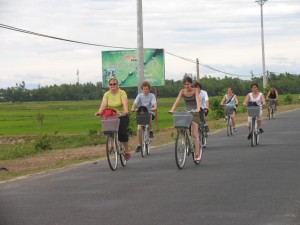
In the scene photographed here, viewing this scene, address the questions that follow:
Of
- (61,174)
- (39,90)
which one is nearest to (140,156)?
(61,174)

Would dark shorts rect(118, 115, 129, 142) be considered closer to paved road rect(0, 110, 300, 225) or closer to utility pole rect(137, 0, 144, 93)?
paved road rect(0, 110, 300, 225)

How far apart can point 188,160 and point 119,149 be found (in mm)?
1817

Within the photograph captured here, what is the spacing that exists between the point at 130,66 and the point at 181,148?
28061 millimetres

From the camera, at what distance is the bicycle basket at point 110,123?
13.5 metres

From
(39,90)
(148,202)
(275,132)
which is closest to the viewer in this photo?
(148,202)

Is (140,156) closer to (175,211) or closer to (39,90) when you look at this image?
(175,211)

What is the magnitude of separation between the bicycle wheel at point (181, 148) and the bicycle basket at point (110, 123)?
4.02 ft

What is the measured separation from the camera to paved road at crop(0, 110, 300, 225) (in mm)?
8344

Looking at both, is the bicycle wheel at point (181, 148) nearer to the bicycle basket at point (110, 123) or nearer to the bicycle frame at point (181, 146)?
the bicycle frame at point (181, 146)

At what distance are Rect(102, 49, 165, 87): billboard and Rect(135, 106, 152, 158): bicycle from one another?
23059mm

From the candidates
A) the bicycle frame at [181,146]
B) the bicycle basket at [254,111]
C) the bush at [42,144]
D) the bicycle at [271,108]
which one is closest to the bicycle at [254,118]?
the bicycle basket at [254,111]

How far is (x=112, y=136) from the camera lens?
13969 mm

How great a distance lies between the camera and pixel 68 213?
8758 millimetres

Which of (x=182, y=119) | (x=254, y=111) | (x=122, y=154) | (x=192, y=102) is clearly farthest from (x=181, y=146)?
(x=254, y=111)
